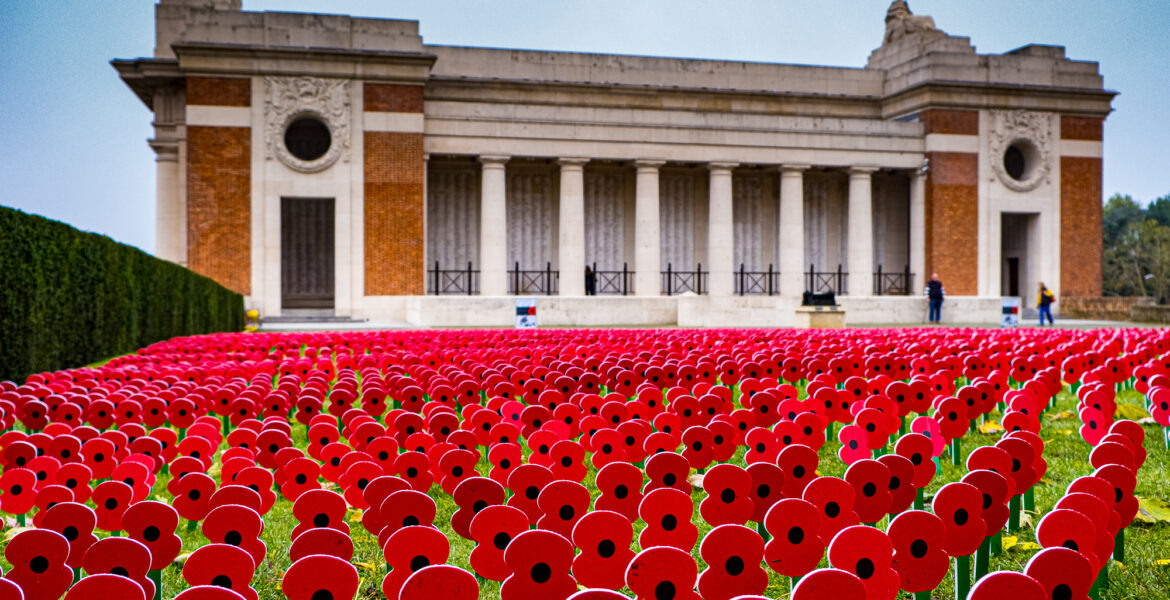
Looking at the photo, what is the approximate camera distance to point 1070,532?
2.76 metres

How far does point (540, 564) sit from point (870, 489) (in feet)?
5.35

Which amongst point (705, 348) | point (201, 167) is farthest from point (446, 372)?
point (201, 167)

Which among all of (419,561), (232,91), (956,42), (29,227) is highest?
(956,42)

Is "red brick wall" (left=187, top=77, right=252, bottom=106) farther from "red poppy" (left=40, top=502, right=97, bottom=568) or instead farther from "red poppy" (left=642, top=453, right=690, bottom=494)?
"red poppy" (left=642, top=453, right=690, bottom=494)

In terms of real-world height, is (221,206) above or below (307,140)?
below

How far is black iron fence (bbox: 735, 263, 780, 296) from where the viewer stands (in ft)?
135

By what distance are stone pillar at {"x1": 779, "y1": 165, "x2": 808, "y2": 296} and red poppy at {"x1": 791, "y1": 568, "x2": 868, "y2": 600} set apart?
35.8 metres

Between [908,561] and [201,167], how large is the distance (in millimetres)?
33524

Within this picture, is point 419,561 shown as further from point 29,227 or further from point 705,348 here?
point 29,227

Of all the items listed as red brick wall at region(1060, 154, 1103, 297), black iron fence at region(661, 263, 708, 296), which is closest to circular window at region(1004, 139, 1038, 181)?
red brick wall at region(1060, 154, 1103, 297)

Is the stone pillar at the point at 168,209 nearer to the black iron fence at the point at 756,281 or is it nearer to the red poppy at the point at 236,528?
the black iron fence at the point at 756,281

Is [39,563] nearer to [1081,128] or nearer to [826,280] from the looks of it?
[826,280]

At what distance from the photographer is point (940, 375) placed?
23.9 feet

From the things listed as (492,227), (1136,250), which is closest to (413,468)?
(492,227)
